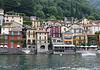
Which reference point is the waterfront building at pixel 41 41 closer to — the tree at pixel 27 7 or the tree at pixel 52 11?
the tree at pixel 27 7

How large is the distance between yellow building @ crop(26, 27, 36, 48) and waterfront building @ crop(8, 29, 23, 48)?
3007 millimetres

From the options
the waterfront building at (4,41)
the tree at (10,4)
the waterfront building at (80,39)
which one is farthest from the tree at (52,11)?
the waterfront building at (4,41)

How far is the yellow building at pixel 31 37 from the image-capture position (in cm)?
8275

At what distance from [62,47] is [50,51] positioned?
5.57m

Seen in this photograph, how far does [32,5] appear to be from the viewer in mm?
112688

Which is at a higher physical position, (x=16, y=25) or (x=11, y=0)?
(x=11, y=0)

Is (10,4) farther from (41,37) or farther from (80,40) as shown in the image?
(80,40)

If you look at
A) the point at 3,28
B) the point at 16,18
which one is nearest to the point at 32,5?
the point at 16,18

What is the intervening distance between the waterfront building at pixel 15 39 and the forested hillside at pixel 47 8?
79.7 feet

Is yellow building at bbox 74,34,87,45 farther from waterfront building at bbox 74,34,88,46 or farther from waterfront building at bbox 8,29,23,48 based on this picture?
waterfront building at bbox 8,29,23,48

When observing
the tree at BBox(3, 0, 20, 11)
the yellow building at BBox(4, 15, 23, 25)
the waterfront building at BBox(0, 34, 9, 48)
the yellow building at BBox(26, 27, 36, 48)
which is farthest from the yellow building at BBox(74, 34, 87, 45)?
the tree at BBox(3, 0, 20, 11)

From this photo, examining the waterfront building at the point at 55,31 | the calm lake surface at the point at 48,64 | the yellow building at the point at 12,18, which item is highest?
the yellow building at the point at 12,18

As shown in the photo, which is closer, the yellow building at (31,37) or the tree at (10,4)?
the yellow building at (31,37)

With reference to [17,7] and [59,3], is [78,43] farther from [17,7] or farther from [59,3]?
[59,3]
